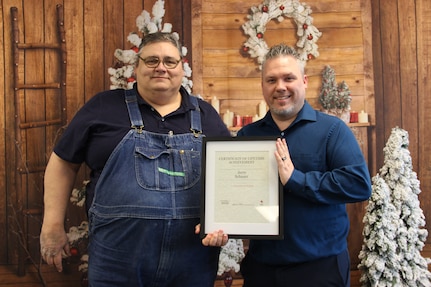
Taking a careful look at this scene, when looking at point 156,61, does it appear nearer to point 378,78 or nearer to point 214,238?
point 214,238

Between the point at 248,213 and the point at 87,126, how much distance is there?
0.78 meters

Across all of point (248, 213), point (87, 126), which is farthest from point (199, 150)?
point (87, 126)

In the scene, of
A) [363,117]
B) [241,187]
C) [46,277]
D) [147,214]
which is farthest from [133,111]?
[363,117]

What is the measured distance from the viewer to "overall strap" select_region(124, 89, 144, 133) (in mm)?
1705

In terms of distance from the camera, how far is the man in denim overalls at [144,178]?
1.63 meters

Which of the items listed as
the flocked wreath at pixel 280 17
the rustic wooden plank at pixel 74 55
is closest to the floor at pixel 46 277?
the rustic wooden plank at pixel 74 55

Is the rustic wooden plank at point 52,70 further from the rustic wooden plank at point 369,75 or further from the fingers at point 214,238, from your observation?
the rustic wooden plank at point 369,75

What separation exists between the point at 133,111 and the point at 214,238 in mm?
651

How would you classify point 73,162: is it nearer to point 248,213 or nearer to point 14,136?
point 248,213

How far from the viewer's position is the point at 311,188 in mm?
1515

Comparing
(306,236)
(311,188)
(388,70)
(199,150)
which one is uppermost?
(388,70)

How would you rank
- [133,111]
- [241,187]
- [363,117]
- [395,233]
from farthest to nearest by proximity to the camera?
[363,117]
[395,233]
[133,111]
[241,187]

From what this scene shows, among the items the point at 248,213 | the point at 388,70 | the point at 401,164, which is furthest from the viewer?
the point at 388,70

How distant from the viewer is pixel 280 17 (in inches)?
135
